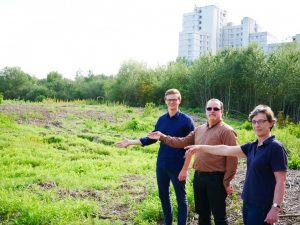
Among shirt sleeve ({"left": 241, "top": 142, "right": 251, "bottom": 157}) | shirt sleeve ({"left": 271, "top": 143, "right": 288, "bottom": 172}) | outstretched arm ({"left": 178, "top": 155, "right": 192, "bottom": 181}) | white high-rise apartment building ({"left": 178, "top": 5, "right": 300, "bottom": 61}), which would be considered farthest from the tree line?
white high-rise apartment building ({"left": 178, "top": 5, "right": 300, "bottom": 61})

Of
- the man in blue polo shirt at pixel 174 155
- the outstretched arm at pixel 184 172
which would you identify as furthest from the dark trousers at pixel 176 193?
the outstretched arm at pixel 184 172

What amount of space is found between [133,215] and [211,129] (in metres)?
2.31

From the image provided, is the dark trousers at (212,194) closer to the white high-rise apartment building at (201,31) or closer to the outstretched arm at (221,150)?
the outstretched arm at (221,150)

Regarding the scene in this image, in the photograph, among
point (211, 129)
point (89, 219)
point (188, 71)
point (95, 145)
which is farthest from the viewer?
point (188, 71)

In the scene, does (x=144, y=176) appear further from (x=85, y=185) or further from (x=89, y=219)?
(x=89, y=219)

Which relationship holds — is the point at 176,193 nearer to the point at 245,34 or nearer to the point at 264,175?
the point at 264,175

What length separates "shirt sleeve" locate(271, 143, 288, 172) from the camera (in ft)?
10.1

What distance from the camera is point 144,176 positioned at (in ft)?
26.9

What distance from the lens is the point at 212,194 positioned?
402 centimetres

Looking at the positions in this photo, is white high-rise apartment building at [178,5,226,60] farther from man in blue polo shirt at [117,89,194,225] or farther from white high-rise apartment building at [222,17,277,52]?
man in blue polo shirt at [117,89,194,225]

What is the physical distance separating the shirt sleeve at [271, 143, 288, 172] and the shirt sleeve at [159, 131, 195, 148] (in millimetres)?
1458

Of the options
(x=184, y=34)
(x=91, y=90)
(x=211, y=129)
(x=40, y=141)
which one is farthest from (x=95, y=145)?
(x=184, y=34)

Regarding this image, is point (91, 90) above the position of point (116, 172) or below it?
above

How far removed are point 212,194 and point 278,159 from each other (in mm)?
1123
